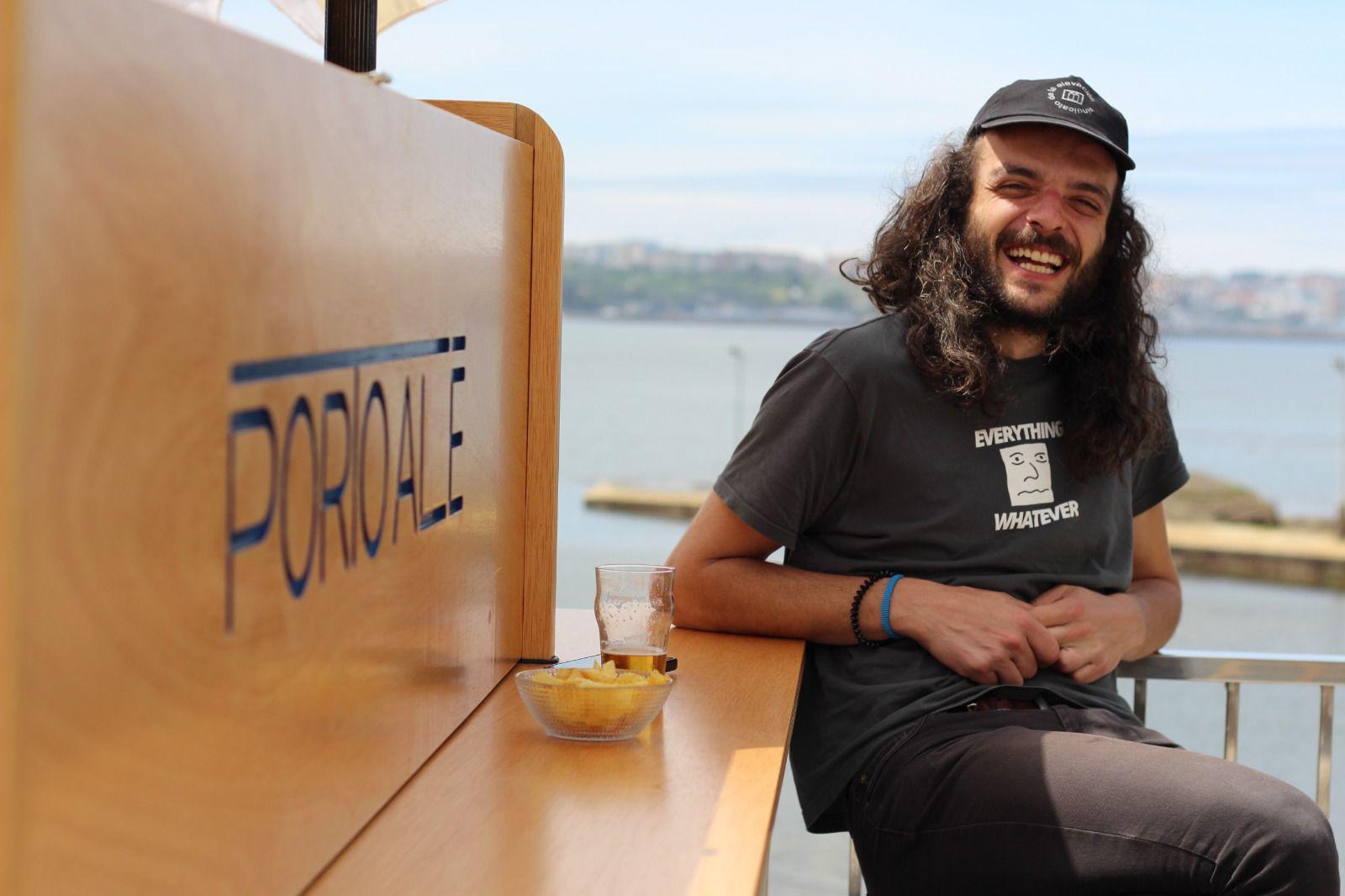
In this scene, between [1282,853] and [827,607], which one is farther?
[827,607]

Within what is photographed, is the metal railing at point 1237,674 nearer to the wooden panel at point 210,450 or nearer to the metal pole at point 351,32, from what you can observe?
the wooden panel at point 210,450

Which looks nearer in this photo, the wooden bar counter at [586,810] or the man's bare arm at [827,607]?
the wooden bar counter at [586,810]

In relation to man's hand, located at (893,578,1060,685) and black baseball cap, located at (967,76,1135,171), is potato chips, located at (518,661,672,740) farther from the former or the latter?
black baseball cap, located at (967,76,1135,171)

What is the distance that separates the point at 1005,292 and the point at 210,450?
1462 millimetres

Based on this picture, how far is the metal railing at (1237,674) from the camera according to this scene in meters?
1.92

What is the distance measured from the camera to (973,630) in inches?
68.3

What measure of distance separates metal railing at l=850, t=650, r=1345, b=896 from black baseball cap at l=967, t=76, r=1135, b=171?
723mm

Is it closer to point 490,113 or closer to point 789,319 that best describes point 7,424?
point 490,113

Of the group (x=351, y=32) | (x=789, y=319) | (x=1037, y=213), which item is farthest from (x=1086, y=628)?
(x=789, y=319)

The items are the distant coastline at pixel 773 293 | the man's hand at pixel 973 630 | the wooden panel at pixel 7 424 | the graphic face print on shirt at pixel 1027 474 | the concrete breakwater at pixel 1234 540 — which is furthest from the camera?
the distant coastline at pixel 773 293

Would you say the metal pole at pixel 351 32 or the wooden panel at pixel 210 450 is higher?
the metal pole at pixel 351 32

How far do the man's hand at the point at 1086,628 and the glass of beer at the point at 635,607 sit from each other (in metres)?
0.56

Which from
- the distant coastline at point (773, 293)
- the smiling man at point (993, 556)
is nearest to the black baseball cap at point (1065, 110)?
the smiling man at point (993, 556)

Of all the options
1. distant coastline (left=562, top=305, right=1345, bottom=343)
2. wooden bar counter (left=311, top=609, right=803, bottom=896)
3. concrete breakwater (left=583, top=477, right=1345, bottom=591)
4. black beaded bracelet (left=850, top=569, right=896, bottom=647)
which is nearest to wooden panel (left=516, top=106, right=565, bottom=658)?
wooden bar counter (left=311, top=609, right=803, bottom=896)
